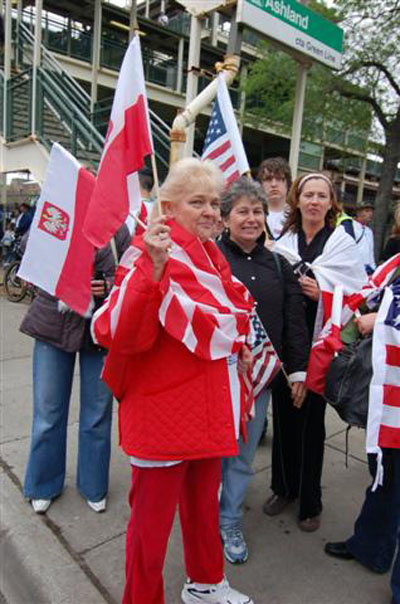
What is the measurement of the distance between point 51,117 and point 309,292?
7689 millimetres

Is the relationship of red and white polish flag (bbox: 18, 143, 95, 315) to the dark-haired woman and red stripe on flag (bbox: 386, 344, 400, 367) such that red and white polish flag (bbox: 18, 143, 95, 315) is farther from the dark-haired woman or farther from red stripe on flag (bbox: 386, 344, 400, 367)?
red stripe on flag (bbox: 386, 344, 400, 367)

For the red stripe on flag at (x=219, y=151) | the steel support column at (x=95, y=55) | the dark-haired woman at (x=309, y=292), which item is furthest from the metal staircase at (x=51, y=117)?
the dark-haired woman at (x=309, y=292)

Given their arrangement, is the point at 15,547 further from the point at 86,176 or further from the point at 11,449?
the point at 86,176

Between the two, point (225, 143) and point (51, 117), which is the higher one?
point (51, 117)

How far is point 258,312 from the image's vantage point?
2.31 metres

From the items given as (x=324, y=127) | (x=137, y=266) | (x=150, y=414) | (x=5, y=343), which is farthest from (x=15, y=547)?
(x=324, y=127)

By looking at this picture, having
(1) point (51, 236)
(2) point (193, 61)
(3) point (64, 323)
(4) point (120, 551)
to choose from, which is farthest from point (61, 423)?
(2) point (193, 61)

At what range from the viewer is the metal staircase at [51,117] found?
7.79 metres

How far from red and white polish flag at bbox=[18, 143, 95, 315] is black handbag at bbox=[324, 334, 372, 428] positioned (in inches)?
48.5

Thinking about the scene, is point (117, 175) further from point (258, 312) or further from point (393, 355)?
point (393, 355)

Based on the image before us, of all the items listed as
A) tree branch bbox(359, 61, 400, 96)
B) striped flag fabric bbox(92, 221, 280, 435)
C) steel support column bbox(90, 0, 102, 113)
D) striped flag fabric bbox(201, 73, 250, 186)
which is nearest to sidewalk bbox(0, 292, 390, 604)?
striped flag fabric bbox(92, 221, 280, 435)

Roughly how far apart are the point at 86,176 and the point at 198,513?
1633 millimetres

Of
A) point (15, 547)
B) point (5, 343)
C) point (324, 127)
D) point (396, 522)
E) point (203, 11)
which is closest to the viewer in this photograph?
point (396, 522)

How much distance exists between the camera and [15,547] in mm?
2428
